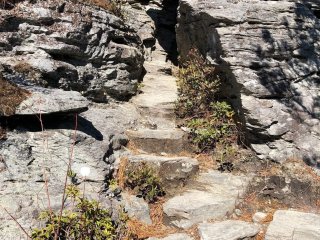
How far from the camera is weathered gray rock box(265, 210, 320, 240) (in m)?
4.18

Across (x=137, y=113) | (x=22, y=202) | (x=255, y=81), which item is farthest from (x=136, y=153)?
(x=255, y=81)

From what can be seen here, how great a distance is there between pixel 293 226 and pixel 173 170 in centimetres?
247

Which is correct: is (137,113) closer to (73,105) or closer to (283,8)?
(73,105)

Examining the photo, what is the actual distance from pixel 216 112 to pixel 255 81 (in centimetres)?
130

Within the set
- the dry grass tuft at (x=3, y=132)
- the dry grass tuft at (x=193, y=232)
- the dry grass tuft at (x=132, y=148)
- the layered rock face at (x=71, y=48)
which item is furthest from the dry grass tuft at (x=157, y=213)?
the layered rock face at (x=71, y=48)

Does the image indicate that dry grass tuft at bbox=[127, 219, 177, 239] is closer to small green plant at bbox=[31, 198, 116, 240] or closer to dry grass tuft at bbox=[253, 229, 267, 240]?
small green plant at bbox=[31, 198, 116, 240]

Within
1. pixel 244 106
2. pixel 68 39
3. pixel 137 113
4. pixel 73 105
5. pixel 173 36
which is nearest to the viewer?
pixel 73 105

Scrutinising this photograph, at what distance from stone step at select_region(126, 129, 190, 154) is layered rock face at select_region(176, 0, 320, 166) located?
5.39 ft

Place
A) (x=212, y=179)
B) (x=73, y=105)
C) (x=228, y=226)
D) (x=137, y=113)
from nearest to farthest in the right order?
(x=228, y=226) → (x=73, y=105) → (x=212, y=179) → (x=137, y=113)

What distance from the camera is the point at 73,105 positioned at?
5.51 m

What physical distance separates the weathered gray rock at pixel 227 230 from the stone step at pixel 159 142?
8.04ft

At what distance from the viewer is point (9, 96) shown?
16.5ft

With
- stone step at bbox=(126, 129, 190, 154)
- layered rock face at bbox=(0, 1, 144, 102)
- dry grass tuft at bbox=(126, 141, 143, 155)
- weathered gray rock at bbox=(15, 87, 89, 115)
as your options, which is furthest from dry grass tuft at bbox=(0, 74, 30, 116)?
stone step at bbox=(126, 129, 190, 154)

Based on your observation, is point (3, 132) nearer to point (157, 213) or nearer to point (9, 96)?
point (9, 96)
